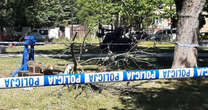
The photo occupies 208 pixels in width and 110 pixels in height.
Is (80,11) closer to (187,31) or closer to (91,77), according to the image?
(187,31)

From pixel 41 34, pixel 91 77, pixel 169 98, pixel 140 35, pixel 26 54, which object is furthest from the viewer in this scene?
pixel 41 34

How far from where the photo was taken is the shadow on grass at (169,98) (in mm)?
6121

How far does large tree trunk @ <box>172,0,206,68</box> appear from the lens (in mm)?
8914

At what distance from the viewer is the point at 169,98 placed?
22.3 feet

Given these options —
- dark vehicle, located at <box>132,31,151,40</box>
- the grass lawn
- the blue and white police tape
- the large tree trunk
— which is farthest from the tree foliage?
the blue and white police tape

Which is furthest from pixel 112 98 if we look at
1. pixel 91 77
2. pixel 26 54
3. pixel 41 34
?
pixel 41 34

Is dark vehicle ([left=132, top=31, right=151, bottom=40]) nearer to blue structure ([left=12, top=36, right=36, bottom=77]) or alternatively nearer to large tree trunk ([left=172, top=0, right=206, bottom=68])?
large tree trunk ([left=172, top=0, right=206, bottom=68])

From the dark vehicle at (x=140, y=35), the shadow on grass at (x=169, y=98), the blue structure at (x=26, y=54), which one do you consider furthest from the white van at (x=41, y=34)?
the shadow on grass at (x=169, y=98)

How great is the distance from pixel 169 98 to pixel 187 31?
9.83 ft

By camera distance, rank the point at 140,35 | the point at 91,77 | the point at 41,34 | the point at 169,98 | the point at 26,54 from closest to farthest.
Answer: the point at 91,77
the point at 169,98
the point at 26,54
the point at 140,35
the point at 41,34

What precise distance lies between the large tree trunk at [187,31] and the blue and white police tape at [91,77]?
4.53m

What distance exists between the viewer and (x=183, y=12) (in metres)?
9.05

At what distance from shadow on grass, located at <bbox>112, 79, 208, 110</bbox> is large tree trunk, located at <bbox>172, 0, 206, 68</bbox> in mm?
945

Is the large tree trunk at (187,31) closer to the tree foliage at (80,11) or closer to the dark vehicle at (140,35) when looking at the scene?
the dark vehicle at (140,35)
